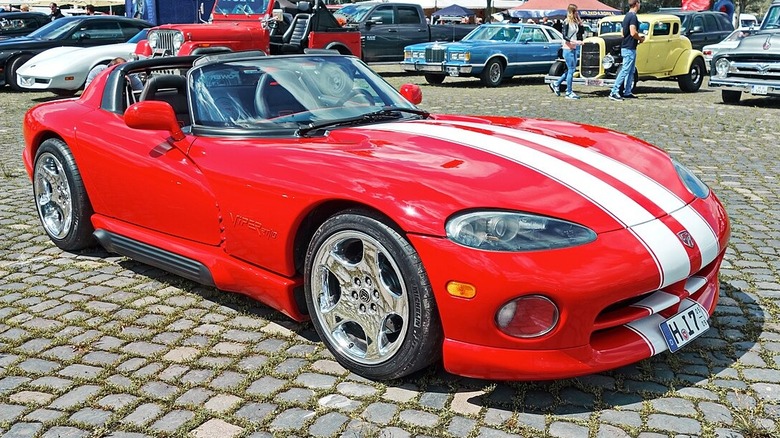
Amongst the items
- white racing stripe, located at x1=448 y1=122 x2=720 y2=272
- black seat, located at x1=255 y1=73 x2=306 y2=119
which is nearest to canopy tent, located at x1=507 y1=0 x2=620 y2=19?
black seat, located at x1=255 y1=73 x2=306 y2=119

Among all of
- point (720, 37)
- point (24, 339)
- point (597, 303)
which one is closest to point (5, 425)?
point (24, 339)

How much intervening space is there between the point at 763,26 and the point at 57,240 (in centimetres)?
1305

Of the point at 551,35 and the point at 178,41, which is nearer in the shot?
the point at 178,41

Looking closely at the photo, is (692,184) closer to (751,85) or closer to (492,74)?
(751,85)

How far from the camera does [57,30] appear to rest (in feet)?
51.9

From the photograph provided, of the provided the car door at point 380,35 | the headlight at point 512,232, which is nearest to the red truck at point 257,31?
the car door at point 380,35

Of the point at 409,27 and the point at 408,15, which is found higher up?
the point at 408,15

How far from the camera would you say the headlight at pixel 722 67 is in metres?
13.0

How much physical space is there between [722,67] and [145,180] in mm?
11747

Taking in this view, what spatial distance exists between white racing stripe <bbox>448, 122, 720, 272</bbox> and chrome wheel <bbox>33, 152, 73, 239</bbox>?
2.92 metres

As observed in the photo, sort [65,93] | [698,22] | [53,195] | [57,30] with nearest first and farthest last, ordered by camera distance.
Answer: [53,195], [65,93], [57,30], [698,22]

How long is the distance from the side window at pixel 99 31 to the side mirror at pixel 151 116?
1333 cm

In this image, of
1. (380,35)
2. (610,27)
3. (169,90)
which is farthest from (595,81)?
(169,90)

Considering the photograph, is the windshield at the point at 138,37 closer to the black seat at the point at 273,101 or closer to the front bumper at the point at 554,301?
the black seat at the point at 273,101
